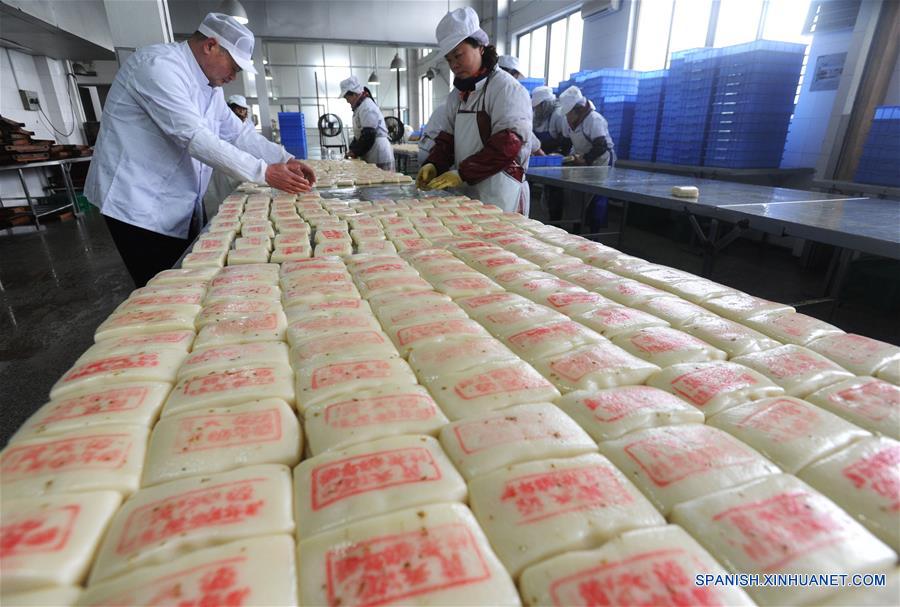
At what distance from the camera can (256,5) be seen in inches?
386

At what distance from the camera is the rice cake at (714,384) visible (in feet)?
Answer: 3.20

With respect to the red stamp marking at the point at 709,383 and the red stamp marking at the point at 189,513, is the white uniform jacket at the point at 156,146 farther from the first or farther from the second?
the red stamp marking at the point at 709,383

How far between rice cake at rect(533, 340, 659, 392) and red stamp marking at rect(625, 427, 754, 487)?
0.21 m

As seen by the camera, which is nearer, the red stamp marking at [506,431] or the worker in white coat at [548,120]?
the red stamp marking at [506,431]

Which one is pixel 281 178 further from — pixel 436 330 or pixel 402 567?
pixel 402 567

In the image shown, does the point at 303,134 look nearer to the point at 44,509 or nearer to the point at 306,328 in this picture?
the point at 306,328

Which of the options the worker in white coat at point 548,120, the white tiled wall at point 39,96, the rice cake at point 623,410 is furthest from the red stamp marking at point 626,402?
the white tiled wall at point 39,96

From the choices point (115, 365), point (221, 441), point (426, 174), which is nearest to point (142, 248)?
point (115, 365)

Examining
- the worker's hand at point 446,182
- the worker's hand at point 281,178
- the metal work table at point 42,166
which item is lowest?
the metal work table at point 42,166

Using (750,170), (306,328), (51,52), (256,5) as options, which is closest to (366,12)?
(256,5)

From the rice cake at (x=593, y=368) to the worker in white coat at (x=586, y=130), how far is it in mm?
5767

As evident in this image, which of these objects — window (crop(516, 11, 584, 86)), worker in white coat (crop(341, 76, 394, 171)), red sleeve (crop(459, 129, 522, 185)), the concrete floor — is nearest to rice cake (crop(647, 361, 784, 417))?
red sleeve (crop(459, 129, 522, 185))

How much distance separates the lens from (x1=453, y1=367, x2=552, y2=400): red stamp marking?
3.29ft

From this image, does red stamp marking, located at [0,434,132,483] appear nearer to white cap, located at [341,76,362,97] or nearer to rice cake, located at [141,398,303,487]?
rice cake, located at [141,398,303,487]
